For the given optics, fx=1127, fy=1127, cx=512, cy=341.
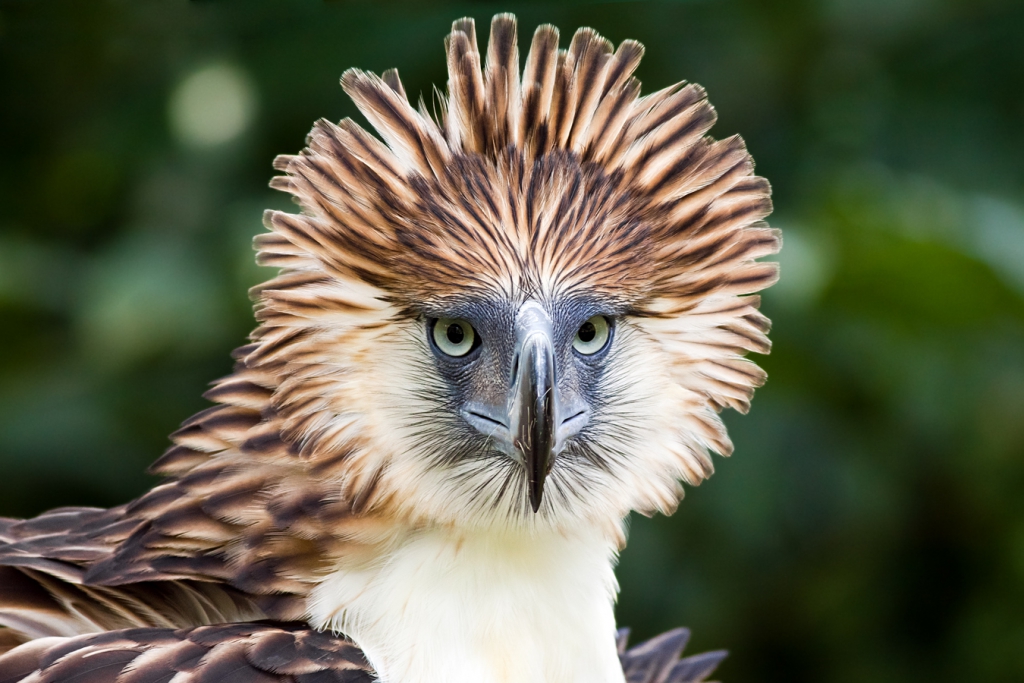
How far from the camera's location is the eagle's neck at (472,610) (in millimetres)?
1823

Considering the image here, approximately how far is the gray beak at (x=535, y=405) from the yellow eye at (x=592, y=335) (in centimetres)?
17

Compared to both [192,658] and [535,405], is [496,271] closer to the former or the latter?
[535,405]

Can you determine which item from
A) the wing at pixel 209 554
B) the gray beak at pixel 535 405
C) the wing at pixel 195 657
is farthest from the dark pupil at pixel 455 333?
the wing at pixel 195 657

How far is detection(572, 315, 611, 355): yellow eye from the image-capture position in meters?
1.98

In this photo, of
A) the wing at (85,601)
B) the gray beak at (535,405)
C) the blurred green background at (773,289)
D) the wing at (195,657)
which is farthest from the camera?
the blurred green background at (773,289)

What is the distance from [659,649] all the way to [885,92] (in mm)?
2450

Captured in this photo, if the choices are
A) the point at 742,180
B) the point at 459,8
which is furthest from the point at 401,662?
the point at 459,8

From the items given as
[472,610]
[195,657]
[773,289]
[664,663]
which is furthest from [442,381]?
[773,289]

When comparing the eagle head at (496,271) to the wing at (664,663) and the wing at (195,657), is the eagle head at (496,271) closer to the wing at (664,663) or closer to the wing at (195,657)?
the wing at (195,657)

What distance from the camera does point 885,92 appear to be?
4078mm

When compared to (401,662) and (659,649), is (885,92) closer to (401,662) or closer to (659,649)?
(659,649)

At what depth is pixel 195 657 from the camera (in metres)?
1.70

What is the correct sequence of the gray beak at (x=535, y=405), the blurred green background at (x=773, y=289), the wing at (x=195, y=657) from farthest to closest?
the blurred green background at (x=773, y=289) < the gray beak at (x=535, y=405) < the wing at (x=195, y=657)

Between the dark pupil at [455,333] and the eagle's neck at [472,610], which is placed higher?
the dark pupil at [455,333]
